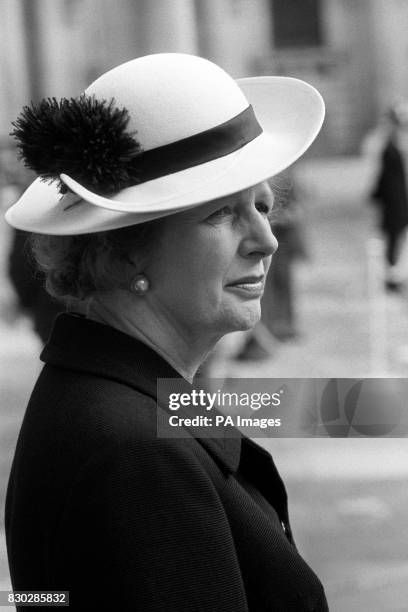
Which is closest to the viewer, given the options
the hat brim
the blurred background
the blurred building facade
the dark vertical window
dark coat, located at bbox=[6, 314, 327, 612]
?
dark coat, located at bbox=[6, 314, 327, 612]

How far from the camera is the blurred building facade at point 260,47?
2831cm

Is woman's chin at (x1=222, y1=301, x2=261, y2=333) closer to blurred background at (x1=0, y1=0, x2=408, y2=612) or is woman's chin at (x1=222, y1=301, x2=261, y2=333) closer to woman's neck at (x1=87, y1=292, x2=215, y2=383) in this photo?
woman's neck at (x1=87, y1=292, x2=215, y2=383)

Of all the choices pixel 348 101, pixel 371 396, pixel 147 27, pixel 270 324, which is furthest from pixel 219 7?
pixel 371 396

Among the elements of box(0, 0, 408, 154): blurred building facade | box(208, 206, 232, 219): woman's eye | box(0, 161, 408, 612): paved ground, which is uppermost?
Result: box(0, 0, 408, 154): blurred building facade

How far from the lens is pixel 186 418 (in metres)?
1.83

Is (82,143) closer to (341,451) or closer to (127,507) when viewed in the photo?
(127,507)

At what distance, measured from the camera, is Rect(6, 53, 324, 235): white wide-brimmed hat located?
1.85m

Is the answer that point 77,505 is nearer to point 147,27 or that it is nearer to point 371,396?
point 371,396

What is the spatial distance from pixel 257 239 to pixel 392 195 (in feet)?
35.1

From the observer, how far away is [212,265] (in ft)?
6.20

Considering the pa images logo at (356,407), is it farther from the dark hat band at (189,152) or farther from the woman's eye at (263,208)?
the dark hat band at (189,152)

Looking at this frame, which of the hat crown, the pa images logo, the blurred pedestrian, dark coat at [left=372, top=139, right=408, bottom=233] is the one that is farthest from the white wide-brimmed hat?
dark coat at [left=372, top=139, right=408, bottom=233]

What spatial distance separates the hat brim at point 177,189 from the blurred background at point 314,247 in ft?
0.60

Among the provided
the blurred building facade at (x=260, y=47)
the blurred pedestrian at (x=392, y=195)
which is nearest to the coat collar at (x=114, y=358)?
the blurred pedestrian at (x=392, y=195)
